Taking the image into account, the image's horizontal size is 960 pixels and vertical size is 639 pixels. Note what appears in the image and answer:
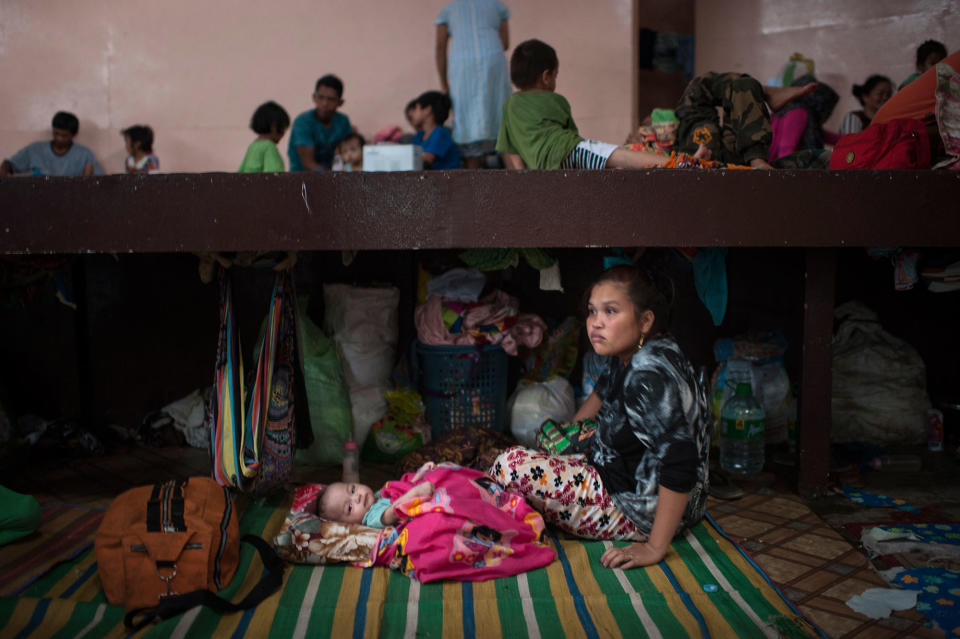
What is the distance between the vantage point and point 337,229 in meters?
2.75

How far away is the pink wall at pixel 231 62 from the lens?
6.64 meters

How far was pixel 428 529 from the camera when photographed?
7.67 ft

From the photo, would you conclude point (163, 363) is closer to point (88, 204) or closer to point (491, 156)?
point (88, 204)

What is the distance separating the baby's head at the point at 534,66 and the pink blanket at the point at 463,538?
2.11 metres

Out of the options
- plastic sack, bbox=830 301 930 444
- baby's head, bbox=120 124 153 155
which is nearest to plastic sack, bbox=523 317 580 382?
plastic sack, bbox=830 301 930 444

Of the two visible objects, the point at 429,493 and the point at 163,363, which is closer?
the point at 429,493

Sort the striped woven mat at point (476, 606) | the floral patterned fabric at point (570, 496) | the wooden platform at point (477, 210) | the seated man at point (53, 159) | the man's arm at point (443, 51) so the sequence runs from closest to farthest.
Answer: the striped woven mat at point (476, 606)
the floral patterned fabric at point (570, 496)
the wooden platform at point (477, 210)
the man's arm at point (443, 51)
the seated man at point (53, 159)

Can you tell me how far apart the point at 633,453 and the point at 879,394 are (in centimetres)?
201

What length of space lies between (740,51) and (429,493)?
6379mm

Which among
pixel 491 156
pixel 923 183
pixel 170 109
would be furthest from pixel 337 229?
Answer: pixel 170 109

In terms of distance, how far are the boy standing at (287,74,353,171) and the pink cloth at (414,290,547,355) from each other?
9.17ft

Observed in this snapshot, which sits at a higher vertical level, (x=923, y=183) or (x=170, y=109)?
(x=170, y=109)

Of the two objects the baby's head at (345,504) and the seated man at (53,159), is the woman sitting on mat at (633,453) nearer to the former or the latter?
the baby's head at (345,504)

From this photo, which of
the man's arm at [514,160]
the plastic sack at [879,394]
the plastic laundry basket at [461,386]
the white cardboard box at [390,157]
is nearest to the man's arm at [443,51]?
the man's arm at [514,160]
